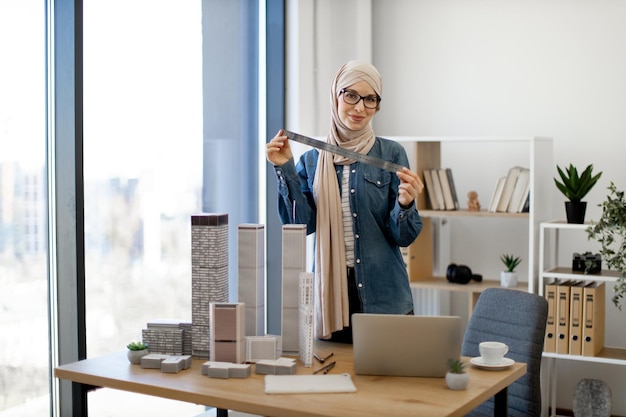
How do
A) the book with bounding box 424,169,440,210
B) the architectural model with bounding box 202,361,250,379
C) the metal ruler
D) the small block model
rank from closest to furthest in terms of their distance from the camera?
the architectural model with bounding box 202,361,250,379 → the small block model → the metal ruler → the book with bounding box 424,169,440,210

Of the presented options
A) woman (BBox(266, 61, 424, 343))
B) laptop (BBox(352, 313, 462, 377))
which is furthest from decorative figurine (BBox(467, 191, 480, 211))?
laptop (BBox(352, 313, 462, 377))

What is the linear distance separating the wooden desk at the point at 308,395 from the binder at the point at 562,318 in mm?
1894

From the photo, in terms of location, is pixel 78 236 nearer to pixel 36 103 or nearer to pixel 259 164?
pixel 36 103

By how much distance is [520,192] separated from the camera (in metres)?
4.57

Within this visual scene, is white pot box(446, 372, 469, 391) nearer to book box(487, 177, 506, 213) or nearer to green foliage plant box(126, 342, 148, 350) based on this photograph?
green foliage plant box(126, 342, 148, 350)

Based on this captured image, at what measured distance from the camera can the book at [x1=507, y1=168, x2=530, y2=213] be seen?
14.9 feet

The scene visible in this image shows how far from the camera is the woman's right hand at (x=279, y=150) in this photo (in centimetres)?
287

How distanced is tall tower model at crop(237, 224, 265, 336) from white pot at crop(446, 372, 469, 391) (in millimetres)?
654

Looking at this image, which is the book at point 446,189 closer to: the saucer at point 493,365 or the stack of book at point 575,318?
the stack of book at point 575,318

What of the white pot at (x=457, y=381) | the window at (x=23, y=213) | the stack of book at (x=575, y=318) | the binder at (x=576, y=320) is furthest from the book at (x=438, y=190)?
the white pot at (x=457, y=381)

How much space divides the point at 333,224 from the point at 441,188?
1867 millimetres

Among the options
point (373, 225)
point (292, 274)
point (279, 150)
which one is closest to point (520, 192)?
point (373, 225)

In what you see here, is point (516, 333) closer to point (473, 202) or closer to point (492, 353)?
point (492, 353)

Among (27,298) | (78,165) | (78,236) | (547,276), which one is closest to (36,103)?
(78,165)
